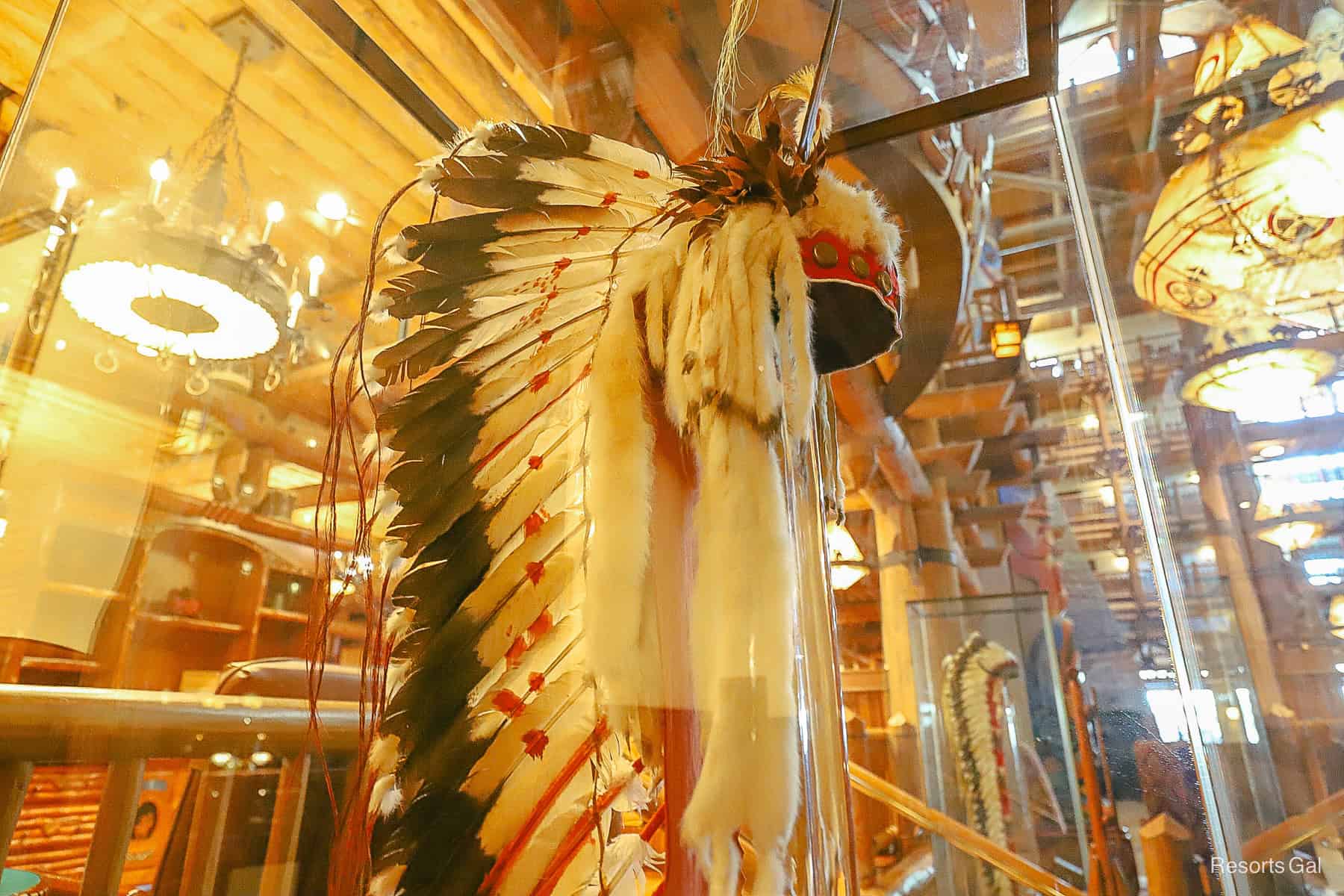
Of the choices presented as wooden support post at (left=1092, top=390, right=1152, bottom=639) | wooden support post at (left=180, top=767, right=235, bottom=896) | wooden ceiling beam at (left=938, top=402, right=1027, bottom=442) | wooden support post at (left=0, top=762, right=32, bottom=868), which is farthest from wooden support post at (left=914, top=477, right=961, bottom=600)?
wooden support post at (left=0, top=762, right=32, bottom=868)

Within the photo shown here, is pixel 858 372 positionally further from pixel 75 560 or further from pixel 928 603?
pixel 75 560

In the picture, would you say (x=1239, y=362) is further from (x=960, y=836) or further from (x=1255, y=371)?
(x=960, y=836)

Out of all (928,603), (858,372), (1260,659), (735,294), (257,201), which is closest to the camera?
(735,294)

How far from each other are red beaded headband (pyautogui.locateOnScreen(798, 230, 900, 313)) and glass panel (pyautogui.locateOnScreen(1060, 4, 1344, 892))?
0.78 m

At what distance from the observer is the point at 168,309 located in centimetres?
113

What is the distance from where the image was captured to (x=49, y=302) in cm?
106

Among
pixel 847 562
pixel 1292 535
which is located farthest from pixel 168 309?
pixel 1292 535

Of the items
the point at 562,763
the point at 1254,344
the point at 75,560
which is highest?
the point at 1254,344

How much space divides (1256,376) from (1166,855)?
75 cm

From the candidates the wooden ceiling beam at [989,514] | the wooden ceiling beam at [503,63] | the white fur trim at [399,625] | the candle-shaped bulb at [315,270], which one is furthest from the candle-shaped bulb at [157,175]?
the wooden ceiling beam at [989,514]

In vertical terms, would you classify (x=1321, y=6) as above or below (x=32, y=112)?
above

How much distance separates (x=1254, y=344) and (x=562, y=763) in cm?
130

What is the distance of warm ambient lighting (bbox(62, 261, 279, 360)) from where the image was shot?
3.55ft

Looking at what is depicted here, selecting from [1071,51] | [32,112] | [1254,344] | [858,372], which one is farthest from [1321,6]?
[32,112]
